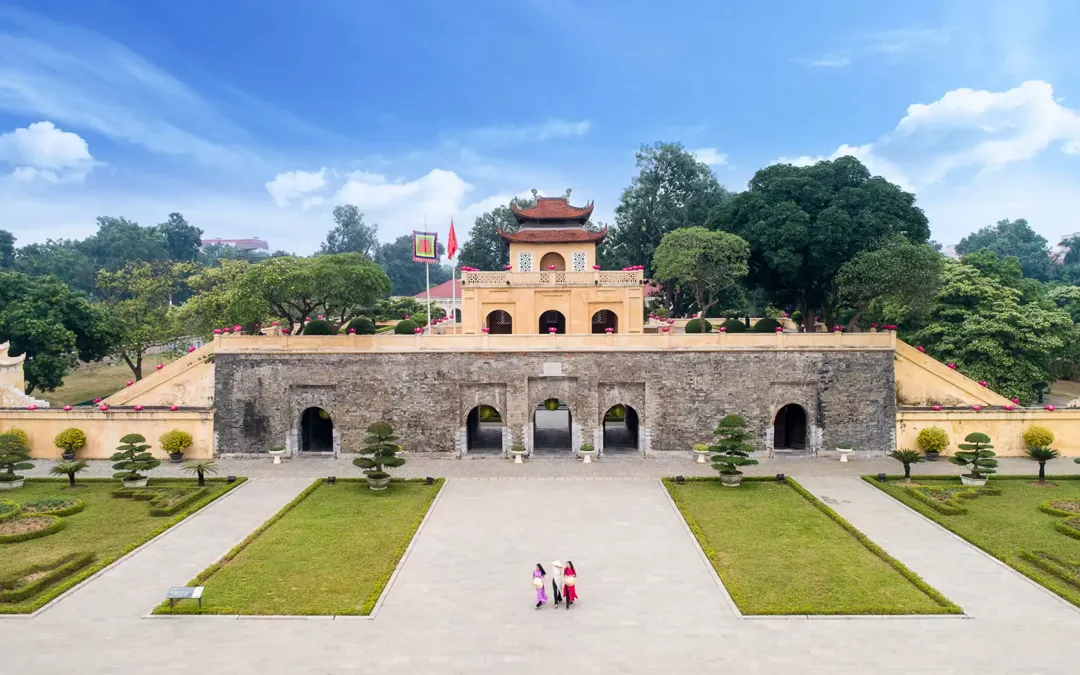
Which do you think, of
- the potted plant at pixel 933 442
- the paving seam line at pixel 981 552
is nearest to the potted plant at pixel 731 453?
the paving seam line at pixel 981 552

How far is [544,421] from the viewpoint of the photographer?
37688 millimetres

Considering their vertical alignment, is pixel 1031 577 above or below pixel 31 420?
below

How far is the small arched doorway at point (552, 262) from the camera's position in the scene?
3581 centimetres

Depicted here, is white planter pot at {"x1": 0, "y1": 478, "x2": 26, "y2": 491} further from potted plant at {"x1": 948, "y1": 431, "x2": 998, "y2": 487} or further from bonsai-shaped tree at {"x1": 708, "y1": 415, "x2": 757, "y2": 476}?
potted plant at {"x1": 948, "y1": 431, "x2": 998, "y2": 487}

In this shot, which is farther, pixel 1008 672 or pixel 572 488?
pixel 572 488

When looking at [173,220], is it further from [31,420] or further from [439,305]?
[31,420]

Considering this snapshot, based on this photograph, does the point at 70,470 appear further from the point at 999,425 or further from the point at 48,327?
the point at 999,425

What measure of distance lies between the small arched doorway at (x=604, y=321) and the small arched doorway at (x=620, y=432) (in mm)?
4370

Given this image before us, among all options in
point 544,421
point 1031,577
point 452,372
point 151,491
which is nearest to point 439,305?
point 544,421

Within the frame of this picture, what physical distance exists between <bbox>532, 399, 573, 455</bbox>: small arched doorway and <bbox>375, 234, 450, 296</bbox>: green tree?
5907 centimetres

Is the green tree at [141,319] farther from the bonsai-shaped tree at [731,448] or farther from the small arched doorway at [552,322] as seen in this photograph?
the bonsai-shaped tree at [731,448]

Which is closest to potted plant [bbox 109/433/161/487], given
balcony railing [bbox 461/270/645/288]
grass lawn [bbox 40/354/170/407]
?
balcony railing [bbox 461/270/645/288]

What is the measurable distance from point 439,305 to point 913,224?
41.1 meters

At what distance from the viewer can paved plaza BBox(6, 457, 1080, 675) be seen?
12930 millimetres
